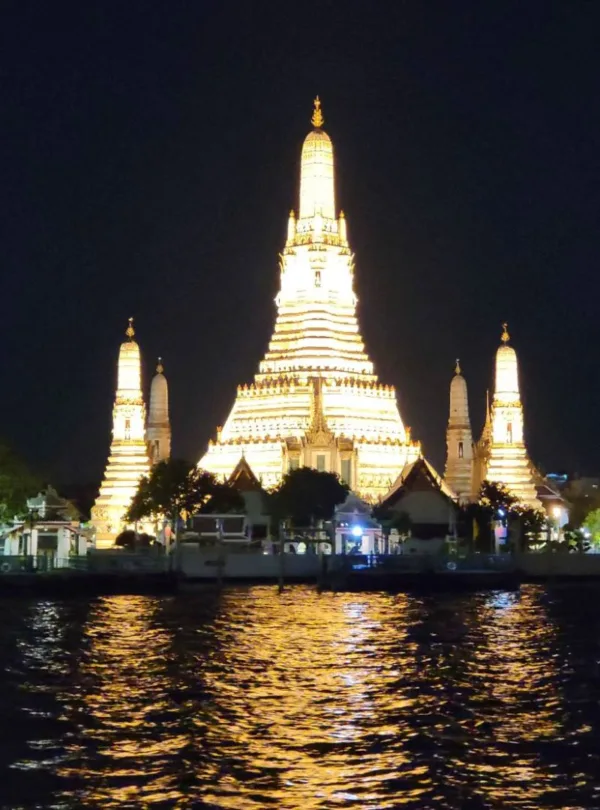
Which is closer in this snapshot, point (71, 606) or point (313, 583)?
point (71, 606)

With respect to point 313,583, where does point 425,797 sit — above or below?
below

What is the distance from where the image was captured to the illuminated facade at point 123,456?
99.1 meters

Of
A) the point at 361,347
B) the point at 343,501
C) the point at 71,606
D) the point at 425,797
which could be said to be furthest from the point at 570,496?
the point at 425,797

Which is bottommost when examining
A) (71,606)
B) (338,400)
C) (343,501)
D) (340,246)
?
(71,606)

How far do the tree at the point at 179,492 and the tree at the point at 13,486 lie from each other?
5.90m

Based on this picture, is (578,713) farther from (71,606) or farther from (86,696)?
(71,606)

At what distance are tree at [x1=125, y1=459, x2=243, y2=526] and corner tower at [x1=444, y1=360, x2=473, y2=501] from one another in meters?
20.8

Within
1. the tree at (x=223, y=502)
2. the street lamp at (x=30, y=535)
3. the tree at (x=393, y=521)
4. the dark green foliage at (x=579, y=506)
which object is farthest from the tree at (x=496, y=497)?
the street lamp at (x=30, y=535)

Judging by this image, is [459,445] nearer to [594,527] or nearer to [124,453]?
[594,527]

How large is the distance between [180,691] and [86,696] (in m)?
2.06

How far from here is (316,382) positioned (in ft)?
310

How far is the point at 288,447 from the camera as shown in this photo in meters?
94.1

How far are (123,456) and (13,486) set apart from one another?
17.8 m

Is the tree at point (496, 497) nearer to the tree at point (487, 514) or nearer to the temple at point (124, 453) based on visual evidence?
the tree at point (487, 514)
